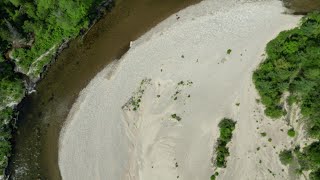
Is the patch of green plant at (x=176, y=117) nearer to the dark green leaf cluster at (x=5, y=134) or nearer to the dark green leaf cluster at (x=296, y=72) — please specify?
the dark green leaf cluster at (x=296, y=72)

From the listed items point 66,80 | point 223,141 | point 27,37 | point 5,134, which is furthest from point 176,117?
point 5,134

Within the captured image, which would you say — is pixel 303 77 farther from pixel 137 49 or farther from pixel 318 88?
pixel 137 49

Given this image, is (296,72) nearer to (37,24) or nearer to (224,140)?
(224,140)

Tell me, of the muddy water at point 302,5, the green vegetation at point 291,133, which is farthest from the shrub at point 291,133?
the muddy water at point 302,5

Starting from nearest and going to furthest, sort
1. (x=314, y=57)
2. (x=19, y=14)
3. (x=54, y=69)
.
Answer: (x=314, y=57) → (x=19, y=14) → (x=54, y=69)

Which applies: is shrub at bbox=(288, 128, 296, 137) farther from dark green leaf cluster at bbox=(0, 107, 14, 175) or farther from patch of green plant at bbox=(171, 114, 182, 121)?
dark green leaf cluster at bbox=(0, 107, 14, 175)

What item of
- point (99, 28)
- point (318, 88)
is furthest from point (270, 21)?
point (99, 28)

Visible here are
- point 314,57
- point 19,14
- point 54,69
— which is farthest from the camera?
point 54,69
